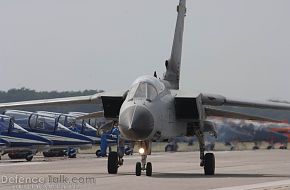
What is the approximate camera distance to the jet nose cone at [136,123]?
17.9 metres

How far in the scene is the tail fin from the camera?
918 inches

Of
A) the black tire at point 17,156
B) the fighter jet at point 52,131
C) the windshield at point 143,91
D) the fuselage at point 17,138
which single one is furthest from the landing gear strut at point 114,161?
the fighter jet at point 52,131

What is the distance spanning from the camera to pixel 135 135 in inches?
709

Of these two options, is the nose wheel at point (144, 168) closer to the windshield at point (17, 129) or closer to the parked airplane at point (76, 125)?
the windshield at point (17, 129)

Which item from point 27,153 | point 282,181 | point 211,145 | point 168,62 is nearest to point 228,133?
point 211,145

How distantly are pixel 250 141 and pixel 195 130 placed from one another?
142 feet

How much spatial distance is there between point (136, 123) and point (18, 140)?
1762 cm

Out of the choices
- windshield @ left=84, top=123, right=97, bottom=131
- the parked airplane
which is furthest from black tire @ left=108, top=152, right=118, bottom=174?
windshield @ left=84, top=123, right=97, bottom=131

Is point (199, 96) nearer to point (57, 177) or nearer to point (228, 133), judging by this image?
point (57, 177)

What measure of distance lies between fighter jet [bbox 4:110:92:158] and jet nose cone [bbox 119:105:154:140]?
64.8 feet

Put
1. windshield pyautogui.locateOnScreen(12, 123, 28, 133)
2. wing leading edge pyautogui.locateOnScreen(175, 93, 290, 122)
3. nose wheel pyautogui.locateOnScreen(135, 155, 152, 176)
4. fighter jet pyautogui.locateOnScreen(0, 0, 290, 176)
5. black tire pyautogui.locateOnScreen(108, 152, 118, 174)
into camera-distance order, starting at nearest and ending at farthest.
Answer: fighter jet pyautogui.locateOnScreen(0, 0, 290, 176)
nose wheel pyautogui.locateOnScreen(135, 155, 152, 176)
wing leading edge pyautogui.locateOnScreen(175, 93, 290, 122)
black tire pyautogui.locateOnScreen(108, 152, 118, 174)
windshield pyautogui.locateOnScreen(12, 123, 28, 133)

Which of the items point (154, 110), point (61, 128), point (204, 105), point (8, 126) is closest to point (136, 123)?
point (154, 110)

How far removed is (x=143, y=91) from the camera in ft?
62.0

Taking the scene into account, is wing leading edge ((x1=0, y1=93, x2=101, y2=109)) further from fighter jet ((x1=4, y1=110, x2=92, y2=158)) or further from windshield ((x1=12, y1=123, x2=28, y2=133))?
fighter jet ((x1=4, y1=110, x2=92, y2=158))
